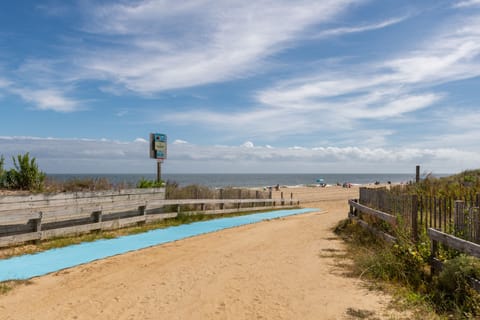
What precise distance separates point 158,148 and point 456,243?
13.7 metres

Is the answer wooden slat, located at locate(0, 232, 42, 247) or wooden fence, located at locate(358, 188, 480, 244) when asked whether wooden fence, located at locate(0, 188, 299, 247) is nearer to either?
wooden slat, located at locate(0, 232, 42, 247)

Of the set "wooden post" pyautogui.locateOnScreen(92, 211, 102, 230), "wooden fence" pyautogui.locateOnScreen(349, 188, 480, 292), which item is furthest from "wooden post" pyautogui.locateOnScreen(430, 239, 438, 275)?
"wooden post" pyautogui.locateOnScreen(92, 211, 102, 230)

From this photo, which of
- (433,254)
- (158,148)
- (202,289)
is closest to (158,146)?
(158,148)

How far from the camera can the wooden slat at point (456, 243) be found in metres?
6.02

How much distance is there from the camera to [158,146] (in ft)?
58.9

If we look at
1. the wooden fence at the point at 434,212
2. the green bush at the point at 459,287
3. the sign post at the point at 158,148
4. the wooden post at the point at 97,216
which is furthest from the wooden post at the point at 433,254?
the sign post at the point at 158,148

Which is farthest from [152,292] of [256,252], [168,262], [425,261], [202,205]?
[202,205]

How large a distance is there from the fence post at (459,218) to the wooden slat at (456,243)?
1.05ft

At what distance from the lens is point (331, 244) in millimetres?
11344

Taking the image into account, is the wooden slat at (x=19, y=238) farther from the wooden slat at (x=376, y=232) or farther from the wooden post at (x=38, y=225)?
the wooden slat at (x=376, y=232)

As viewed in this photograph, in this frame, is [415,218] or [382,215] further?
[382,215]

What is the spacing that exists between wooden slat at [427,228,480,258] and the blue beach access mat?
719cm

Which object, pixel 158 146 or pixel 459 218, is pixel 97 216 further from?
pixel 459 218

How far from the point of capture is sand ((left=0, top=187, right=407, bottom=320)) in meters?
5.80
